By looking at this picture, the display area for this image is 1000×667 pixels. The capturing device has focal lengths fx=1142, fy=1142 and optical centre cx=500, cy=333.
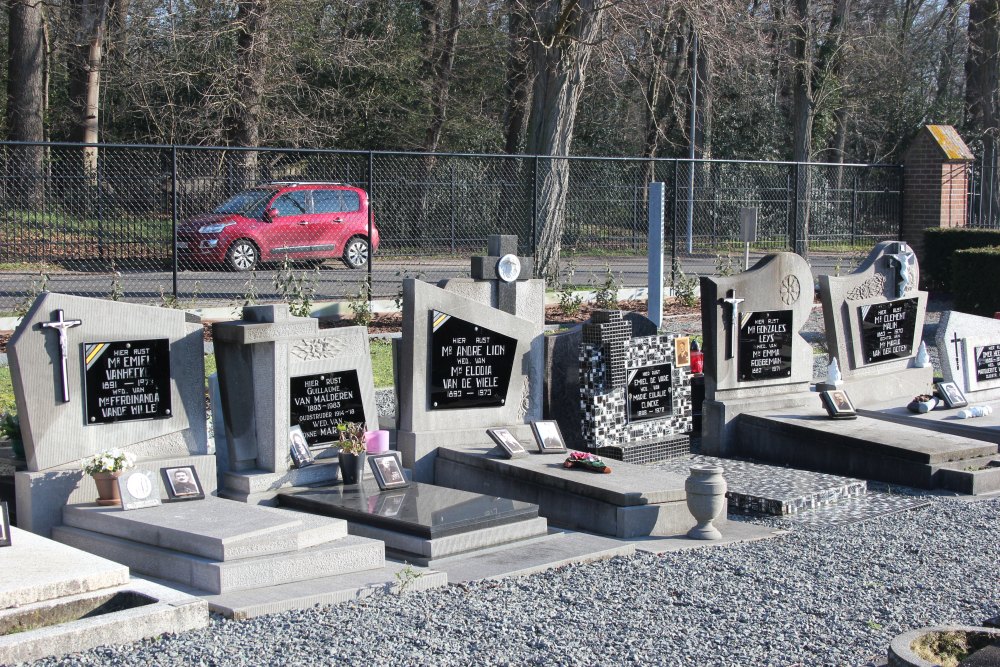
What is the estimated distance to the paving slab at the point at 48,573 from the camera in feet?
16.8

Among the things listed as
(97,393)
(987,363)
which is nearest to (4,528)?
(97,393)

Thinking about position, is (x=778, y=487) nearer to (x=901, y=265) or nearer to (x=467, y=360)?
(x=467, y=360)

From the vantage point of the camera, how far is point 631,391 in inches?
353

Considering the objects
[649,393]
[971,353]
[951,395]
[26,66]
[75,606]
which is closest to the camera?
[75,606]

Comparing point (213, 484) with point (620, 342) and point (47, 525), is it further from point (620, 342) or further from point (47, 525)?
point (620, 342)

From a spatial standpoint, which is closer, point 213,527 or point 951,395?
point 213,527

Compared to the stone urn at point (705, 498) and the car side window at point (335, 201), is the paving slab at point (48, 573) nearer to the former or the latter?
the stone urn at point (705, 498)

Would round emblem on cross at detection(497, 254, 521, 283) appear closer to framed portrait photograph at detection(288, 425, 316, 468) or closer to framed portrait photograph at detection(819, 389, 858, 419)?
framed portrait photograph at detection(288, 425, 316, 468)

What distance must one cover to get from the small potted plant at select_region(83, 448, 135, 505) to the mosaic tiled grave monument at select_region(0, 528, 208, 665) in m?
0.90

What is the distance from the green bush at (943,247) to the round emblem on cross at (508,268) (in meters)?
13.5

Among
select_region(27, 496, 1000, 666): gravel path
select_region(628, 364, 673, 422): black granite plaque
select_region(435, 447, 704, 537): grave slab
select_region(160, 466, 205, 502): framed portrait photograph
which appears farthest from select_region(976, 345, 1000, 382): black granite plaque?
select_region(160, 466, 205, 502): framed portrait photograph

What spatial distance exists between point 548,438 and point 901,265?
4.53 m

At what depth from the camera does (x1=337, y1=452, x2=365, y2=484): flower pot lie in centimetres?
744

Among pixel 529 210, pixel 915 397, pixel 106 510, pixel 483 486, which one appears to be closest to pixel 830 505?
pixel 483 486
